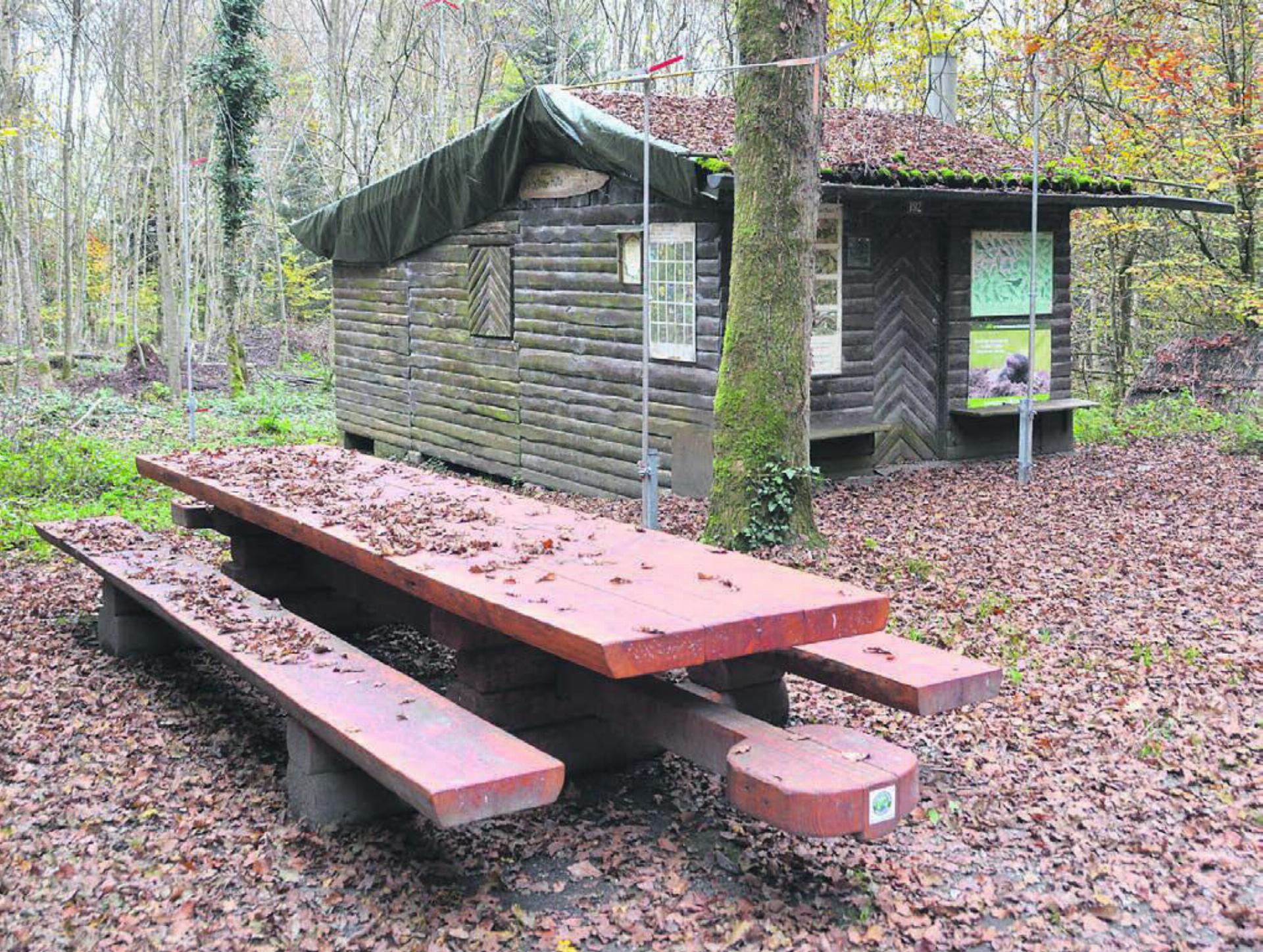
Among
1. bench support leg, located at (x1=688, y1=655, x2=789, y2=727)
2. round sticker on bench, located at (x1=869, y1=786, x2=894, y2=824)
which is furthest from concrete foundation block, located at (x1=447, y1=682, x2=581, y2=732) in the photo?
round sticker on bench, located at (x1=869, y1=786, x2=894, y2=824)

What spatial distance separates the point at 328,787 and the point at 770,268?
518 centimetres

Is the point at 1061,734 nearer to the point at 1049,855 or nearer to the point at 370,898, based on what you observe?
the point at 1049,855

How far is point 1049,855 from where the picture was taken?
423 cm

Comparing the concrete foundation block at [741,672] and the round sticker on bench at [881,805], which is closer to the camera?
the round sticker on bench at [881,805]

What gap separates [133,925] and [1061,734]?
146 inches

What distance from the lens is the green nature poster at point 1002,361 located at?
12.6 meters

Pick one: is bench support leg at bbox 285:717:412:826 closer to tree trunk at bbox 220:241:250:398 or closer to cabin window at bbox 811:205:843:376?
cabin window at bbox 811:205:843:376

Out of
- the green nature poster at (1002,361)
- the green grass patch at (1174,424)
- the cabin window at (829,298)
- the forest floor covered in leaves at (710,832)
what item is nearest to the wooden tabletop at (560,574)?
the forest floor covered in leaves at (710,832)

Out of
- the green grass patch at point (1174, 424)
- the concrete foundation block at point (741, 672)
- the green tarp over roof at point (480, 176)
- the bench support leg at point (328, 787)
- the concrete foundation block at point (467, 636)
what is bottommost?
the bench support leg at point (328, 787)

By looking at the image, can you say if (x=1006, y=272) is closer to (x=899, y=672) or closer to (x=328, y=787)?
(x=899, y=672)

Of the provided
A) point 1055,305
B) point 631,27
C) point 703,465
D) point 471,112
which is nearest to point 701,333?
point 703,465

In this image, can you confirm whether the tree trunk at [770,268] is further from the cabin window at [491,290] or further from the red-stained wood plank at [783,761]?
the cabin window at [491,290]

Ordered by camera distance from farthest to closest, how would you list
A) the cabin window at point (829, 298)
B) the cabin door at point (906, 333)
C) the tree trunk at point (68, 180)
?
the tree trunk at point (68, 180) < the cabin door at point (906, 333) < the cabin window at point (829, 298)

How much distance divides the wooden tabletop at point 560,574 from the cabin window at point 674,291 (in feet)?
16.2
